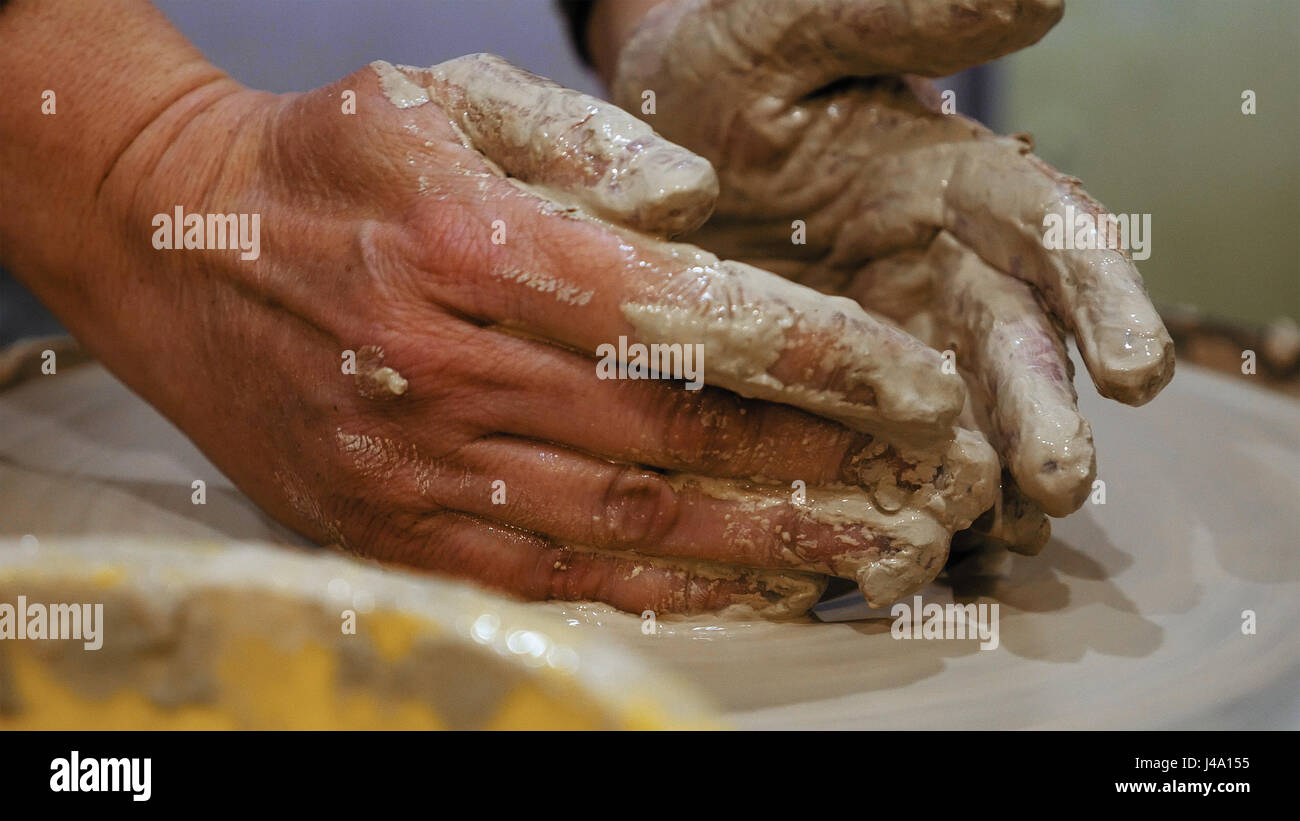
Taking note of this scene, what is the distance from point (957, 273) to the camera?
1040 millimetres

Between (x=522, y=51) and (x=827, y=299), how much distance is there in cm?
167

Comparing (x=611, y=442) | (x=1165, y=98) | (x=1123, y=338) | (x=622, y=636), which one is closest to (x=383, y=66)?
(x=611, y=442)

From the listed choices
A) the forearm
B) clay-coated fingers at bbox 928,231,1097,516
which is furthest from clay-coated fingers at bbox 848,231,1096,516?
the forearm

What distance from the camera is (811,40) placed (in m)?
1.07

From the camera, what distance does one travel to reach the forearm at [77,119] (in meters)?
0.98

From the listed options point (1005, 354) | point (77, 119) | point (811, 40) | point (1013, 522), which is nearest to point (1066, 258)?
point (1005, 354)

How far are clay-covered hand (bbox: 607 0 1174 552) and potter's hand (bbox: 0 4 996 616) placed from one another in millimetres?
115

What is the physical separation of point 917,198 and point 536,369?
1.70ft

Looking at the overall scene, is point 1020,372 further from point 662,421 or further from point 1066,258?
point 662,421

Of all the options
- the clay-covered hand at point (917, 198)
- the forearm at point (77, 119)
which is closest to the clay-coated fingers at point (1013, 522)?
the clay-covered hand at point (917, 198)

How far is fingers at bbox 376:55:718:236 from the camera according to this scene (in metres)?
0.75

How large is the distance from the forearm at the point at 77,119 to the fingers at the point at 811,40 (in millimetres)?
489
